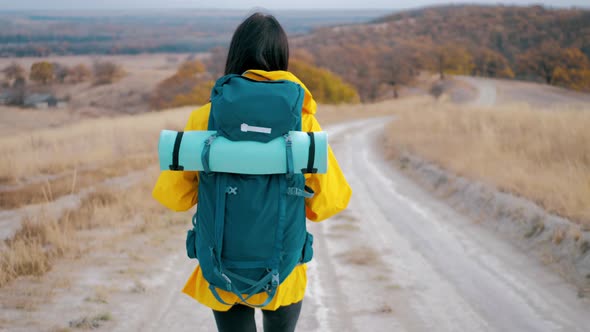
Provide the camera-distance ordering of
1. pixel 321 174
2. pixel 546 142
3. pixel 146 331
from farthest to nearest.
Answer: pixel 546 142
pixel 146 331
pixel 321 174

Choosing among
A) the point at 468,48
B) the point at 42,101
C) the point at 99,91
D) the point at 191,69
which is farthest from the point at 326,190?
the point at 468,48

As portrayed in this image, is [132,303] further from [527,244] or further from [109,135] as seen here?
[109,135]

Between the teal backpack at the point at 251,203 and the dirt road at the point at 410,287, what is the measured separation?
2167 mm

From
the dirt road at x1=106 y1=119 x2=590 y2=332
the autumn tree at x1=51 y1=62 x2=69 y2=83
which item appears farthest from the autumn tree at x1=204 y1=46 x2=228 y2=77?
the dirt road at x1=106 y1=119 x2=590 y2=332

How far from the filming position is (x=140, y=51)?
42.3m

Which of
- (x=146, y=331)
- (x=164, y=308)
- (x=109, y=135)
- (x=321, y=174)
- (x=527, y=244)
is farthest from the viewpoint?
(x=109, y=135)

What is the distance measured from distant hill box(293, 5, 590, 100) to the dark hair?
42417mm

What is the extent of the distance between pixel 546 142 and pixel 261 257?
357 inches

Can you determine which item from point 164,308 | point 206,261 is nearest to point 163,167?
point 206,261

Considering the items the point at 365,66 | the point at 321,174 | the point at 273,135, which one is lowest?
the point at 365,66

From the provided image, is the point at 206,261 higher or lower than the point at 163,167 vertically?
lower

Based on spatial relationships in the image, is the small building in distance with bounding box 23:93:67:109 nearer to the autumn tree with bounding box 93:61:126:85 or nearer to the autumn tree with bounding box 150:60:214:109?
the autumn tree with bounding box 93:61:126:85

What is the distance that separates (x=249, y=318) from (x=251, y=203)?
543 mm

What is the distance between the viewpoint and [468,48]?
3777 inches
